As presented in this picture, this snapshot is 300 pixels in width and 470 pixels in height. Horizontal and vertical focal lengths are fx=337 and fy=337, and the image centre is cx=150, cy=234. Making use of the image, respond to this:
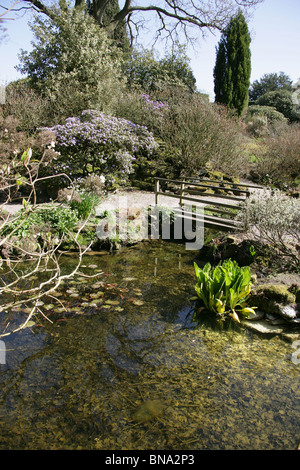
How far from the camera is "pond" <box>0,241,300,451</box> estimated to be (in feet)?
8.12

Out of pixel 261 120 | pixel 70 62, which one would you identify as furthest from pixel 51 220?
pixel 261 120

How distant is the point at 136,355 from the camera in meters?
3.41

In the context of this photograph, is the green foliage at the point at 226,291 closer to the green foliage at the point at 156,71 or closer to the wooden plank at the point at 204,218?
the wooden plank at the point at 204,218

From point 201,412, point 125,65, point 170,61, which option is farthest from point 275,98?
point 201,412

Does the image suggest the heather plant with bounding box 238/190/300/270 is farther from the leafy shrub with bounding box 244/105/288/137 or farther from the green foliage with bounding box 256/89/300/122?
the green foliage with bounding box 256/89/300/122

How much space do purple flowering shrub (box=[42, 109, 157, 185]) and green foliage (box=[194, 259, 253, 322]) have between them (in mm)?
Result: 5693

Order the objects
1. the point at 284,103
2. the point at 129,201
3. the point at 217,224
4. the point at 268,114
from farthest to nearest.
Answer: the point at 284,103 → the point at 268,114 → the point at 129,201 → the point at 217,224

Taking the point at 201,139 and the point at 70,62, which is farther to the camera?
the point at 70,62

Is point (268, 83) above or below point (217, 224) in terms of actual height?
above

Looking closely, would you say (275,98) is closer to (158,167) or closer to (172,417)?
(158,167)

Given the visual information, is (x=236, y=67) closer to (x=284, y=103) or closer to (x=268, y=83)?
(x=284, y=103)

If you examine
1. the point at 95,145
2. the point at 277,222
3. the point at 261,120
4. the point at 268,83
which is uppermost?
the point at 268,83

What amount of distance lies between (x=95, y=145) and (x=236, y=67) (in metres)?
12.6

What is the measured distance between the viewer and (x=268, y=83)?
3266cm
